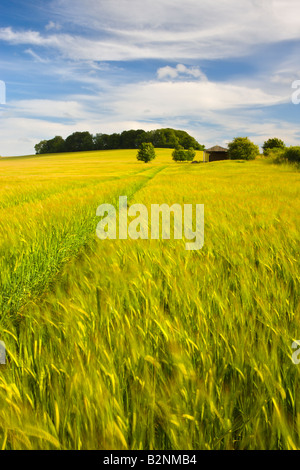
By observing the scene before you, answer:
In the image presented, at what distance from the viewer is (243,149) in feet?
174

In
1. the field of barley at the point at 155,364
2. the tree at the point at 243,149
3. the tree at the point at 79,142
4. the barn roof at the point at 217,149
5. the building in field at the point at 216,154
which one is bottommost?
the field of barley at the point at 155,364

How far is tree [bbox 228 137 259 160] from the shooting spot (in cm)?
5272

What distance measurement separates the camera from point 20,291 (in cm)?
200

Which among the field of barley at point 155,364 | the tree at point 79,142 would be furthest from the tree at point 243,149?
the tree at point 79,142

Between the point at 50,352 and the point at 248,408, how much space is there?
827 mm

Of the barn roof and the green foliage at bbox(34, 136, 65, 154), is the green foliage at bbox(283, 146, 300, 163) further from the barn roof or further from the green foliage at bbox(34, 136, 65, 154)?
the green foliage at bbox(34, 136, 65, 154)

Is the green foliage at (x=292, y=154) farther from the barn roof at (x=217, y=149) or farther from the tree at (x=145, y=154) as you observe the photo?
the barn roof at (x=217, y=149)

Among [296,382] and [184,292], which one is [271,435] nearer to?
[296,382]

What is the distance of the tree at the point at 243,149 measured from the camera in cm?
5272

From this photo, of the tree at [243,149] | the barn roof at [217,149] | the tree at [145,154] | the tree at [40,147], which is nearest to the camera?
the tree at [243,149]

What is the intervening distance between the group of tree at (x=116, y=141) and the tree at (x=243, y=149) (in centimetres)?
5329

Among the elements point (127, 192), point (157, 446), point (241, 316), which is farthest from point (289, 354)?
point (127, 192)

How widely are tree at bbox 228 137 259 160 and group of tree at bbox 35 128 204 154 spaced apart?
5329 centimetres

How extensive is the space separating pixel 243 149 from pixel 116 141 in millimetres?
67532
